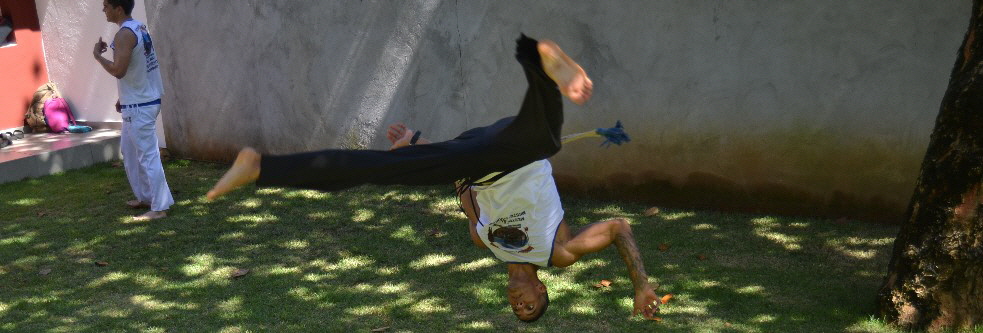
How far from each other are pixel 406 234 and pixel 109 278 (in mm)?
2231

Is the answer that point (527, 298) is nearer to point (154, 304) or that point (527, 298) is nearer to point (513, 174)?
point (513, 174)

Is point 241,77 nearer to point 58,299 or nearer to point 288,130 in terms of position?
point 288,130

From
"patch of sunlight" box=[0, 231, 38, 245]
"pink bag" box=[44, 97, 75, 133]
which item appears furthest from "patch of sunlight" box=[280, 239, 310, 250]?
"pink bag" box=[44, 97, 75, 133]

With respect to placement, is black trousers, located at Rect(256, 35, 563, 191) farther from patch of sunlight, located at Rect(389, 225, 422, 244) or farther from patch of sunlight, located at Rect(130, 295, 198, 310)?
patch of sunlight, located at Rect(389, 225, 422, 244)

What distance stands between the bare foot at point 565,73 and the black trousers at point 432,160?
1.18ft

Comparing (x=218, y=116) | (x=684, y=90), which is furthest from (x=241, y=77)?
(x=684, y=90)

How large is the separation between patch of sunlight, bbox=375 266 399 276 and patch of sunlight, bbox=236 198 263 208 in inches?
91.6

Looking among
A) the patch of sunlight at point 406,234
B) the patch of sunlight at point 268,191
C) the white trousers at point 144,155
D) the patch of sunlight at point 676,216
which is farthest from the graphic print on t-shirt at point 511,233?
the patch of sunlight at point 268,191

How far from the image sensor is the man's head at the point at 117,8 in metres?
7.98

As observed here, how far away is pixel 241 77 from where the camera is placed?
10359mm

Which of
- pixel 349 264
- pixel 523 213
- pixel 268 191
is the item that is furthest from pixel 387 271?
pixel 268 191

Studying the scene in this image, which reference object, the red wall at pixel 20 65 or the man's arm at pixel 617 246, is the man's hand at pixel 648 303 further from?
the red wall at pixel 20 65

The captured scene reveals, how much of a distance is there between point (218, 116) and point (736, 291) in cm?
653

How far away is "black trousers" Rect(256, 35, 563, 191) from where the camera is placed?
4473 millimetres
